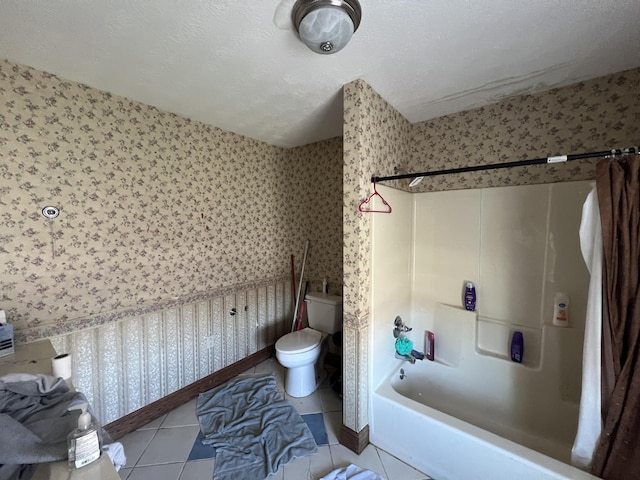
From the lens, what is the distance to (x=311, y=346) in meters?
2.17

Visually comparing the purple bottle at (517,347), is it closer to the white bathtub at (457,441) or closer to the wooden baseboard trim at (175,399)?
the white bathtub at (457,441)

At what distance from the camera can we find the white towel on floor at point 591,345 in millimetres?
1107

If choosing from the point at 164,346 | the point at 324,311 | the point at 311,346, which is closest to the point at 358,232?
the point at 311,346

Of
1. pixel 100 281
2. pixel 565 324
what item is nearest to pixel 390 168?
pixel 565 324

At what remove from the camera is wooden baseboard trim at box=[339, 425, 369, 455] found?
63.9 inches

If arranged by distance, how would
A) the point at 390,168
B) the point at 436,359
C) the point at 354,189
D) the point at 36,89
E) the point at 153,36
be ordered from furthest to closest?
the point at 436,359, the point at 390,168, the point at 354,189, the point at 36,89, the point at 153,36

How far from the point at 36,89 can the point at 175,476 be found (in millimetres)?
2299

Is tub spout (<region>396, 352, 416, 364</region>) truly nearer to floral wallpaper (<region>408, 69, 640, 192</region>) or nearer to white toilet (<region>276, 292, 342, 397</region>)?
white toilet (<region>276, 292, 342, 397</region>)

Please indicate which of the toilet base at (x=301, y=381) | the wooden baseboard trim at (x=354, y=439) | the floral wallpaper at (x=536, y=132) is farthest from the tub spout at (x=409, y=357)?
the floral wallpaper at (x=536, y=132)

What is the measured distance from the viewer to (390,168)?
189 cm

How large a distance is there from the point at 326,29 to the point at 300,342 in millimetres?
2097

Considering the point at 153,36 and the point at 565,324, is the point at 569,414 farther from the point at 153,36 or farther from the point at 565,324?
the point at 153,36

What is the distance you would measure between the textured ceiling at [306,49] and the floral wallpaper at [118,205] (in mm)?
212

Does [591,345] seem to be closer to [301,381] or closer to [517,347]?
[517,347]
